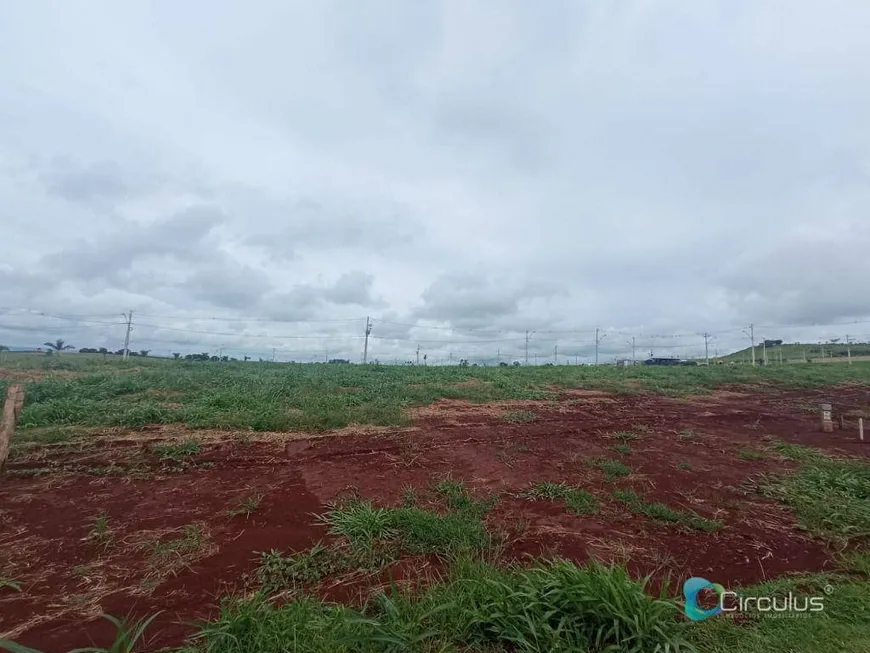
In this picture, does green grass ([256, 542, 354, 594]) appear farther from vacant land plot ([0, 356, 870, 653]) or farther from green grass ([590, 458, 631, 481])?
green grass ([590, 458, 631, 481])

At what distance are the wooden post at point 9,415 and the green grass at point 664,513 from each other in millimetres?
7402

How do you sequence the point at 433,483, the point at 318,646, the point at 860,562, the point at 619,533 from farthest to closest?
the point at 433,483, the point at 619,533, the point at 860,562, the point at 318,646

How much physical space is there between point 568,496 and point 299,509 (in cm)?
330

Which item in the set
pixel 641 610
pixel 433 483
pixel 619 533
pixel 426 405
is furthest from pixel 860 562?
pixel 426 405

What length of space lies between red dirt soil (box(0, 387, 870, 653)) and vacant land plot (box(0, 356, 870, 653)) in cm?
3

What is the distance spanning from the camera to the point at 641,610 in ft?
8.12

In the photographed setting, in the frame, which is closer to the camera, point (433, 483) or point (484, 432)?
point (433, 483)

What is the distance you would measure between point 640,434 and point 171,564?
871cm

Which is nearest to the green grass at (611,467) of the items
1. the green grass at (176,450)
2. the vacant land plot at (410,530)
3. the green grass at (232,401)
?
the vacant land plot at (410,530)

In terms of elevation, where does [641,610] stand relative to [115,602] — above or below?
above

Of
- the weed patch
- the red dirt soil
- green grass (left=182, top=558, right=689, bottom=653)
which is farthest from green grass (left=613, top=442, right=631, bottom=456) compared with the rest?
green grass (left=182, top=558, right=689, bottom=653)

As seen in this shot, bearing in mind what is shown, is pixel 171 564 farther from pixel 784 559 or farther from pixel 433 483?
pixel 784 559

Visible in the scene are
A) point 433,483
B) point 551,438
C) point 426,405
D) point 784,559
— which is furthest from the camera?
point 426,405

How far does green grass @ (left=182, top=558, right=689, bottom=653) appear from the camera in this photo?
7.88ft
